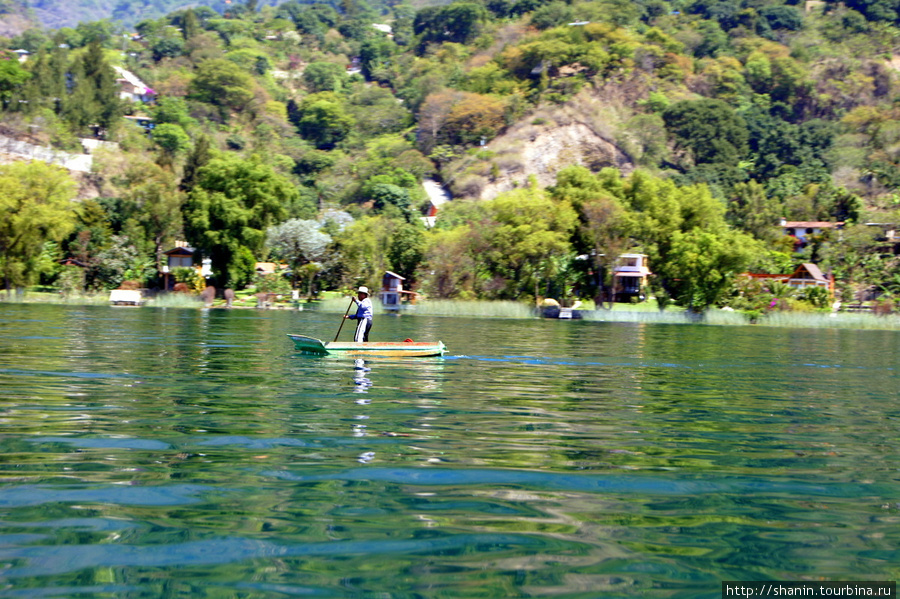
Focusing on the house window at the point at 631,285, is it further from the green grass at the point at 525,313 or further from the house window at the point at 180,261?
the house window at the point at 180,261

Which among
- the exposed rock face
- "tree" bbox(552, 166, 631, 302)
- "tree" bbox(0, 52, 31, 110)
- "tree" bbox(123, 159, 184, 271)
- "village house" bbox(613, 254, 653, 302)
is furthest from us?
the exposed rock face

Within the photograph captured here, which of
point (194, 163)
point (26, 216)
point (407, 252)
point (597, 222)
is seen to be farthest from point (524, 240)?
point (194, 163)

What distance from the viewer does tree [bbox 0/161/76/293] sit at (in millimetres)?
74188

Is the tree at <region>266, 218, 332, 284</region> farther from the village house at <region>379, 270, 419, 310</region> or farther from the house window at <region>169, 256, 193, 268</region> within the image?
the house window at <region>169, 256, 193, 268</region>

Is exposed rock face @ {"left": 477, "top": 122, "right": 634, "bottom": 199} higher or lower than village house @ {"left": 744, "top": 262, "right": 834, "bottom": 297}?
higher

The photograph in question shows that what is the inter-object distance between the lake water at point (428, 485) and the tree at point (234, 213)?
63.3 metres

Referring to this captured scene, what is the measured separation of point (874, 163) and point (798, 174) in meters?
14.2

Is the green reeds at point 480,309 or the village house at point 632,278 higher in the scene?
the village house at point 632,278

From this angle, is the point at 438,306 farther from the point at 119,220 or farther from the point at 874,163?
the point at 874,163

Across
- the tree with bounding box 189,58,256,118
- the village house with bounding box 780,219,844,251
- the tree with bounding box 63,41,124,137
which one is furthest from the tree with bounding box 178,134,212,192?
the tree with bounding box 189,58,256,118

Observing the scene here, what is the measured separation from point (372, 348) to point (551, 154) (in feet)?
457

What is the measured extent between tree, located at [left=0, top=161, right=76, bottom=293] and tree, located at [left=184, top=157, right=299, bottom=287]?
11.7m

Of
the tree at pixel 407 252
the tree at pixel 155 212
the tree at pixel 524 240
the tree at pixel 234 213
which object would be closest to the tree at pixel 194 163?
the tree at pixel 155 212

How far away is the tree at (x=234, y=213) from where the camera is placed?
8456cm
